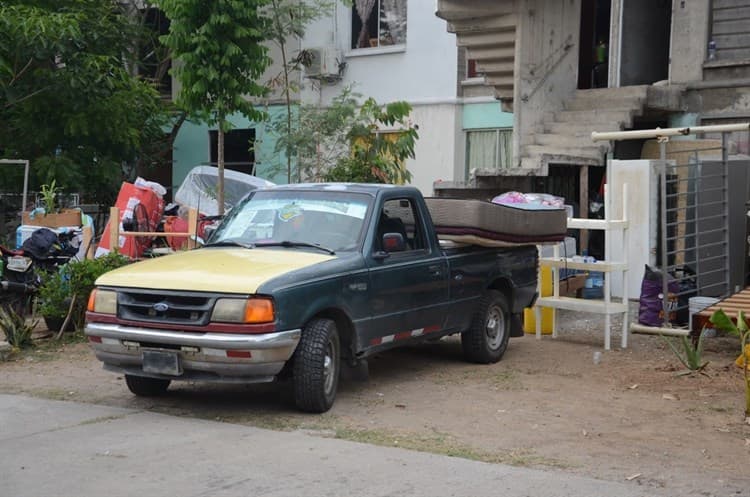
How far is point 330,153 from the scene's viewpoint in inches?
599

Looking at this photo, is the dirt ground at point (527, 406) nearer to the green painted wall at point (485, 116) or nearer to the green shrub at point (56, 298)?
the green shrub at point (56, 298)

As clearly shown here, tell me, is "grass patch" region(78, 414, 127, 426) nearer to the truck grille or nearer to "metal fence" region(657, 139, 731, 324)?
the truck grille

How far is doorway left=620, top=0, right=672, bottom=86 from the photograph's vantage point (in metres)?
17.2

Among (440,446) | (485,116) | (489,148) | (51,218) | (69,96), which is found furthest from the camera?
(489,148)

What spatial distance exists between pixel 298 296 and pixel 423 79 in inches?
561

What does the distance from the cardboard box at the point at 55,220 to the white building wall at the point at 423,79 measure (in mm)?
7274

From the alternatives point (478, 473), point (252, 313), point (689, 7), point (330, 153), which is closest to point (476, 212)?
point (252, 313)

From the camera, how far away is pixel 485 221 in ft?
31.6

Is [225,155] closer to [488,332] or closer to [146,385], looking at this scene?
[488,332]

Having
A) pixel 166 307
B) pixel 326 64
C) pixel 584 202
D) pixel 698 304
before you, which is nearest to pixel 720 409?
pixel 698 304

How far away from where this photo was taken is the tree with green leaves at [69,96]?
59.3 feet

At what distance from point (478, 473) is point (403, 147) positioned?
8.74 metres

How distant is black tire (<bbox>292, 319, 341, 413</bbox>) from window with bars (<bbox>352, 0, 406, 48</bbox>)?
14.6 metres

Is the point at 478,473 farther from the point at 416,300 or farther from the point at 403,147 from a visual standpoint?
the point at 403,147
